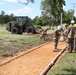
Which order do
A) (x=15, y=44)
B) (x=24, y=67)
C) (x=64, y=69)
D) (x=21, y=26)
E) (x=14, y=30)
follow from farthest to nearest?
(x=21, y=26) < (x=14, y=30) < (x=15, y=44) < (x=24, y=67) < (x=64, y=69)

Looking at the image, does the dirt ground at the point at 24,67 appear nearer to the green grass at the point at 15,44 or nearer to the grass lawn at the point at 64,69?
the grass lawn at the point at 64,69

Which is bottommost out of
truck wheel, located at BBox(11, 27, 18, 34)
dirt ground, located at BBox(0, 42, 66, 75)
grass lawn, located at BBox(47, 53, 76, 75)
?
dirt ground, located at BBox(0, 42, 66, 75)

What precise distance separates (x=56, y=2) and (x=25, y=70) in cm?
330

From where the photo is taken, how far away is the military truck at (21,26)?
40094 millimetres

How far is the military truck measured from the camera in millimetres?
40094

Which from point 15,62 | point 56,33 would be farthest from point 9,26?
point 15,62

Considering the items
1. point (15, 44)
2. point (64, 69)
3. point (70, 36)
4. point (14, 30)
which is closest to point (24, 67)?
point (64, 69)

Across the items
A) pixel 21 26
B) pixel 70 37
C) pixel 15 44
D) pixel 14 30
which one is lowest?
pixel 15 44

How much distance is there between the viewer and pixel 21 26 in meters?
40.4

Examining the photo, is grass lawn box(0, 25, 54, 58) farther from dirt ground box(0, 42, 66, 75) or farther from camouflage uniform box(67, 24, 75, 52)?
camouflage uniform box(67, 24, 75, 52)

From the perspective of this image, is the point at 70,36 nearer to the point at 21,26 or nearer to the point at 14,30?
the point at 14,30

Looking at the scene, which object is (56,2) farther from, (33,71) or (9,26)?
(9,26)

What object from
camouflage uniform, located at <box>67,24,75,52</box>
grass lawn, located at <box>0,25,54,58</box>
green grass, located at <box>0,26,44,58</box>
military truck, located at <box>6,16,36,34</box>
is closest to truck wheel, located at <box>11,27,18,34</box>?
military truck, located at <box>6,16,36,34</box>

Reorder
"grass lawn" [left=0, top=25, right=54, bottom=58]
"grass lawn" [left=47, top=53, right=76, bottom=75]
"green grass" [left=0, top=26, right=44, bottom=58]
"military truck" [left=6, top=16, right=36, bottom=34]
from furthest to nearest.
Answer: "military truck" [left=6, top=16, right=36, bottom=34], "green grass" [left=0, top=26, right=44, bottom=58], "grass lawn" [left=0, top=25, right=54, bottom=58], "grass lawn" [left=47, top=53, right=76, bottom=75]
